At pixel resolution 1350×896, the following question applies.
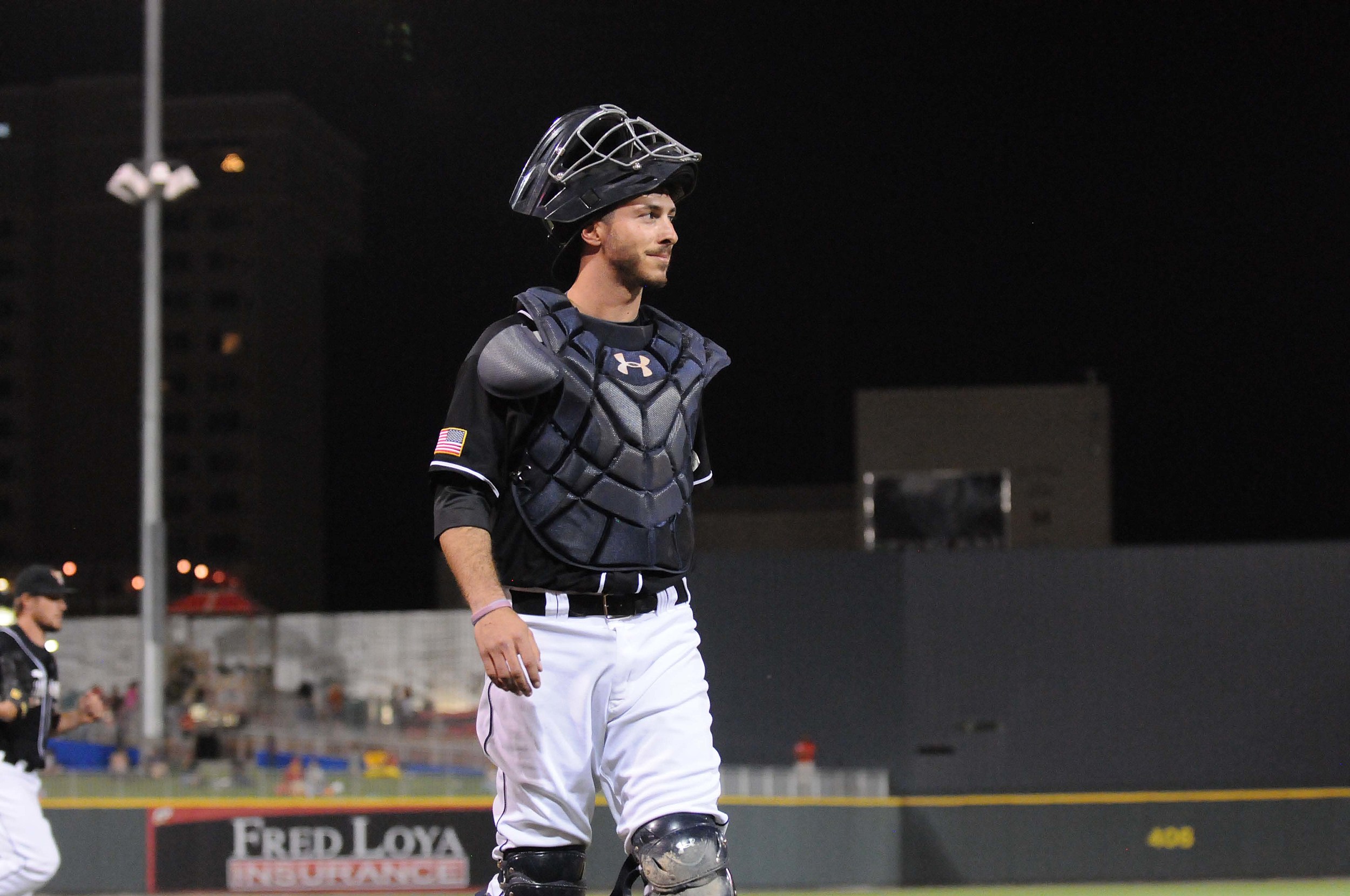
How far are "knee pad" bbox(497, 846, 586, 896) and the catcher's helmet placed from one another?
1.23 meters

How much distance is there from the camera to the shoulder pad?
2.89 meters

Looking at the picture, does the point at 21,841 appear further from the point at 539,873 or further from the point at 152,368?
the point at 152,368

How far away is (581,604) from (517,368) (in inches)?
18.1

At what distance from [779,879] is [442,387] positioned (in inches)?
366

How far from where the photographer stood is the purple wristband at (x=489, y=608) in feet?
8.98

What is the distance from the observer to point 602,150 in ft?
10.1

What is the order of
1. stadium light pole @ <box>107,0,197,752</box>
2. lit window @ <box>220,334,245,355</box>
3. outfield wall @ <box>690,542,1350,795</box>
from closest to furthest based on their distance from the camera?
outfield wall @ <box>690,542,1350,795</box>, stadium light pole @ <box>107,0,197,752</box>, lit window @ <box>220,334,245,355</box>

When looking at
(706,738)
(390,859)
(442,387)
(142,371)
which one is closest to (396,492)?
(442,387)

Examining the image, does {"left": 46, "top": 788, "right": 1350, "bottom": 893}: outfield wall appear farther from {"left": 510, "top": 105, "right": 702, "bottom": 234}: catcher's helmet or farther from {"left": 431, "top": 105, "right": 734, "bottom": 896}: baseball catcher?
{"left": 510, "top": 105, "right": 702, "bottom": 234}: catcher's helmet

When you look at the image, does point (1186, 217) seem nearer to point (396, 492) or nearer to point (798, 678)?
point (798, 678)

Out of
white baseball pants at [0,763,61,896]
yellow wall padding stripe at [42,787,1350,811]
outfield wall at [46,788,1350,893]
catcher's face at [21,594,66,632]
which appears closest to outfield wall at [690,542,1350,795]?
yellow wall padding stripe at [42,787,1350,811]

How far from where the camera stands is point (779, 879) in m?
9.30

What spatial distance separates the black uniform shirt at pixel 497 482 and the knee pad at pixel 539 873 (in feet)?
1.63

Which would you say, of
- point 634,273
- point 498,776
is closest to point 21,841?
point 498,776
